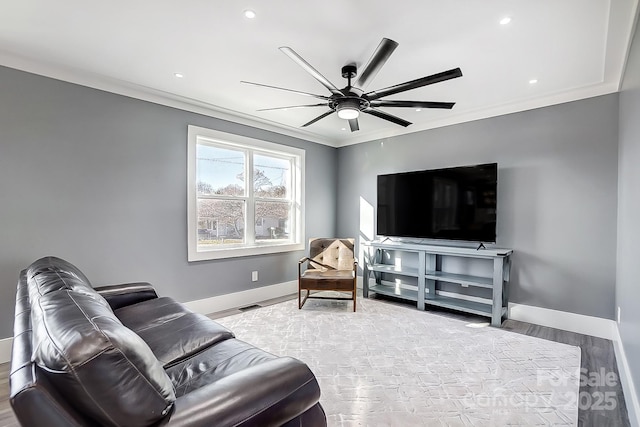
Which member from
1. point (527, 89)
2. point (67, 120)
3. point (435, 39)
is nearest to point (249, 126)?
point (67, 120)

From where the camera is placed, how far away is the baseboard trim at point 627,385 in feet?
6.04

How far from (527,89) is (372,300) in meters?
3.20

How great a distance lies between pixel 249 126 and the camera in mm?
4387

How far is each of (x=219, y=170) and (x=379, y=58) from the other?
108 inches

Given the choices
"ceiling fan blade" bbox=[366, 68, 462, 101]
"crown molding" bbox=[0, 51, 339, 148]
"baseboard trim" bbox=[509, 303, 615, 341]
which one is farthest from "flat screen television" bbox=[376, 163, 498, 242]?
"ceiling fan blade" bbox=[366, 68, 462, 101]

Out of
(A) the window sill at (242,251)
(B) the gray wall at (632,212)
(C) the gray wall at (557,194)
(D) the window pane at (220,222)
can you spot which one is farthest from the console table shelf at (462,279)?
(D) the window pane at (220,222)

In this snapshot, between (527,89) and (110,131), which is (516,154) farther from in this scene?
(110,131)

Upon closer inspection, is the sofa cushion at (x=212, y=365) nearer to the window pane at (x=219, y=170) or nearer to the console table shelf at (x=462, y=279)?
the window pane at (x=219, y=170)

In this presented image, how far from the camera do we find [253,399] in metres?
1.12

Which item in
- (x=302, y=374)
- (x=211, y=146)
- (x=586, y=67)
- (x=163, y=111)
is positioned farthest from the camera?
(x=211, y=146)

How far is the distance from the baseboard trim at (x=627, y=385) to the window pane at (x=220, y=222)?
3976 millimetres

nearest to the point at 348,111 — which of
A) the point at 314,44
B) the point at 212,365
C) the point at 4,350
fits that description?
the point at 314,44

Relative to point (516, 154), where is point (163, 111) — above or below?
above

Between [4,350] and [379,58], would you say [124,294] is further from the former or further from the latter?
[379,58]
